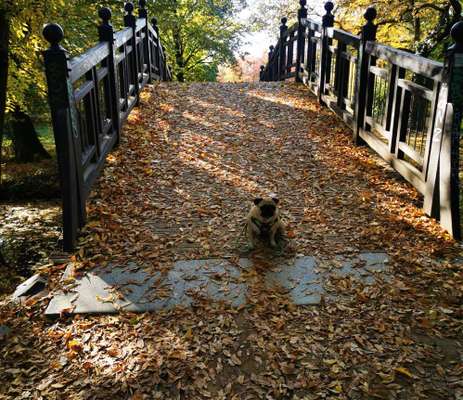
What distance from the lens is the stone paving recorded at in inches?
148

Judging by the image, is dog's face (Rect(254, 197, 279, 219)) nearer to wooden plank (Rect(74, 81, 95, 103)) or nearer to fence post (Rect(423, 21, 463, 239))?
fence post (Rect(423, 21, 463, 239))

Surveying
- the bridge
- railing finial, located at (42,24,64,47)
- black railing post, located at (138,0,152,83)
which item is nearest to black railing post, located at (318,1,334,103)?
the bridge

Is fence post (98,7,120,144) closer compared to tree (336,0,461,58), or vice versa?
fence post (98,7,120,144)

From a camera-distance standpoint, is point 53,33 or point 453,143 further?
point 453,143

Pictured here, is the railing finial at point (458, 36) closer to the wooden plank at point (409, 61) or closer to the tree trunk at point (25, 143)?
the wooden plank at point (409, 61)

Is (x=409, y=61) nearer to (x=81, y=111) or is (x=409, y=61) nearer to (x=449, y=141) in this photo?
(x=449, y=141)

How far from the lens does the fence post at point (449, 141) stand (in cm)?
442

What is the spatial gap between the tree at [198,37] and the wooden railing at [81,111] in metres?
11.8

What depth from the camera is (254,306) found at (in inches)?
146

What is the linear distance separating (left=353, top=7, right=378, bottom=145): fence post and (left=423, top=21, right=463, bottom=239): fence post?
2427 mm

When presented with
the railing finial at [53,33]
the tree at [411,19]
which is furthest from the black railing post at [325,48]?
the railing finial at [53,33]

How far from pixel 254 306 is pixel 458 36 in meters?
3.14

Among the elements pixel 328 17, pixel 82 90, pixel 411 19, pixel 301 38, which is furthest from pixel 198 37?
pixel 82 90

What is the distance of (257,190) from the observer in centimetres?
599
